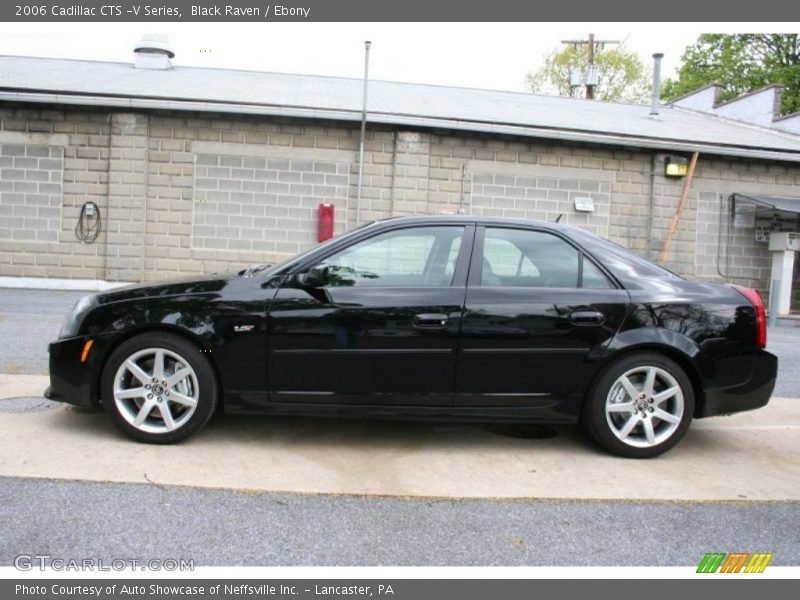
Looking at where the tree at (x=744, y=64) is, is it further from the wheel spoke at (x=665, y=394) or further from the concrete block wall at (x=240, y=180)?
the wheel spoke at (x=665, y=394)

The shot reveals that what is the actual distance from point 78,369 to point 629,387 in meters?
3.41

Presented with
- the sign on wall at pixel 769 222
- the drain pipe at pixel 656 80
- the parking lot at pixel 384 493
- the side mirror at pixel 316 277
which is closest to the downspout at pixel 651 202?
the sign on wall at pixel 769 222

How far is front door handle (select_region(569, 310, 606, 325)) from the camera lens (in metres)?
4.14

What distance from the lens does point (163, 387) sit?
407 centimetres

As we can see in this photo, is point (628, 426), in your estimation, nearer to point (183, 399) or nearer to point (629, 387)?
point (629, 387)

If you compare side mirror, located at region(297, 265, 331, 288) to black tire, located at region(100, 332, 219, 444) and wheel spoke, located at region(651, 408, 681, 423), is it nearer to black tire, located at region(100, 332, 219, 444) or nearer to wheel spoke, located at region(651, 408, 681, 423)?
black tire, located at region(100, 332, 219, 444)

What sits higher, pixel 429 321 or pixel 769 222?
pixel 769 222

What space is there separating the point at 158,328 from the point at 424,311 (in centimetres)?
163

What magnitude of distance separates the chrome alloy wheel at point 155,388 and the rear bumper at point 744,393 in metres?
3.23

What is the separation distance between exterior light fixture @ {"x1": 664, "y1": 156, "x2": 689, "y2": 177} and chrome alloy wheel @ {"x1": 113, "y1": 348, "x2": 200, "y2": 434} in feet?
37.4

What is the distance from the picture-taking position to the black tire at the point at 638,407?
4.18m

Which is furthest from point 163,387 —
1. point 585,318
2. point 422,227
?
point 585,318

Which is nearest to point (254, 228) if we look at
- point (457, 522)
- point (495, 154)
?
point (495, 154)

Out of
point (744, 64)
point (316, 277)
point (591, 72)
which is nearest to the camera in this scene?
point (316, 277)
